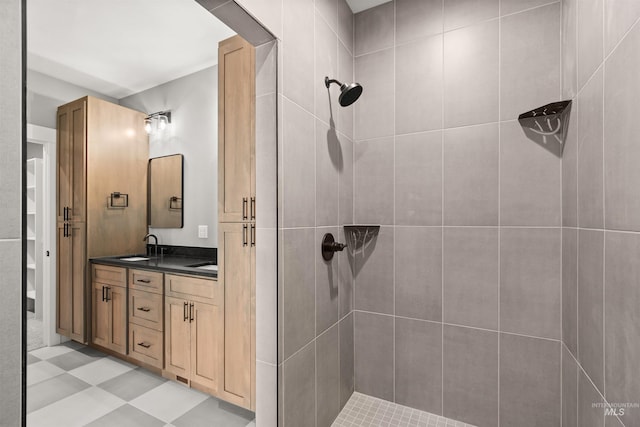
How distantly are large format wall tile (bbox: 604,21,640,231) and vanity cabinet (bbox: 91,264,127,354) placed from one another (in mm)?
3241

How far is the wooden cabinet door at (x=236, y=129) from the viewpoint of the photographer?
1.89 m

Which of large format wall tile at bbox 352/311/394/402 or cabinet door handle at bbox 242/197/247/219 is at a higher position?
cabinet door handle at bbox 242/197/247/219

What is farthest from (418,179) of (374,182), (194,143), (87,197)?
(87,197)

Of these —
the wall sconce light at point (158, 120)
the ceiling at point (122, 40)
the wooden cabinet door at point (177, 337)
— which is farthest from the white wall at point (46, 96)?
the wooden cabinet door at point (177, 337)

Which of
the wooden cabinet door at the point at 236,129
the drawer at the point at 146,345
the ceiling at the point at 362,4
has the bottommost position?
the drawer at the point at 146,345

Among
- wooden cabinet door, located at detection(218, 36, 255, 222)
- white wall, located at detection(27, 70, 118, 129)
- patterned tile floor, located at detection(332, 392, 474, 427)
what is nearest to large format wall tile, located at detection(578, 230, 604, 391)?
patterned tile floor, located at detection(332, 392, 474, 427)

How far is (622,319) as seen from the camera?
2.93ft

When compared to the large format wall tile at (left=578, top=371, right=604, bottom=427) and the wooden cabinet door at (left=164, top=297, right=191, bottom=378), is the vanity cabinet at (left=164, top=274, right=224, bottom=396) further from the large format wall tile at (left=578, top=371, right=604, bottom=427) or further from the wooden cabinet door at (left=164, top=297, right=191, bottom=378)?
the large format wall tile at (left=578, top=371, right=604, bottom=427)

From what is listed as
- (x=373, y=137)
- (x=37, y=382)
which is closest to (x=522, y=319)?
(x=373, y=137)

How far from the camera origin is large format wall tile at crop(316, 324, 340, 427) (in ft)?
5.29

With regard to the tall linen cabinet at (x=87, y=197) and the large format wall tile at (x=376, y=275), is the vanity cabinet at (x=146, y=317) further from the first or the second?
the large format wall tile at (x=376, y=275)

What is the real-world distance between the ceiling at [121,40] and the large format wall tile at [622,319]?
269cm

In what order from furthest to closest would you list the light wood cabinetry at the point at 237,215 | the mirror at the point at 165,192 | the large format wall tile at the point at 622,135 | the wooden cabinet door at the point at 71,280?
the mirror at the point at 165,192 < the wooden cabinet door at the point at 71,280 < the light wood cabinetry at the point at 237,215 < the large format wall tile at the point at 622,135

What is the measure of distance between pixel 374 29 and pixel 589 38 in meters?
1.19
